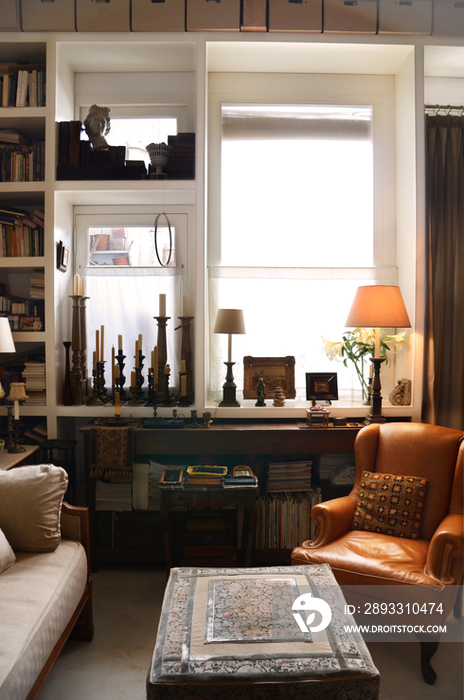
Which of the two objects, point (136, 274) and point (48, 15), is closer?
point (48, 15)

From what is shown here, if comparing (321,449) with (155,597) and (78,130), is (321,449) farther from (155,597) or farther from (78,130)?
(78,130)

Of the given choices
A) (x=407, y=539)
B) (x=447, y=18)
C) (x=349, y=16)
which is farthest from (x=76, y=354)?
(x=447, y=18)

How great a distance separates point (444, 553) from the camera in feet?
6.17

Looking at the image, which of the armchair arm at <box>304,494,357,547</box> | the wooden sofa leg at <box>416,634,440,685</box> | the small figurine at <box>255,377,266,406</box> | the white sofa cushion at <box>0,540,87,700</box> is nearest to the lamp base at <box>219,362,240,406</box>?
the small figurine at <box>255,377,266,406</box>

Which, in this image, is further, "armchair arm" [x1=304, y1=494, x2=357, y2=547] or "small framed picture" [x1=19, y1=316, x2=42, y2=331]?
"small framed picture" [x1=19, y1=316, x2=42, y2=331]

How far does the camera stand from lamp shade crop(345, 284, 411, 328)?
8.40 feet

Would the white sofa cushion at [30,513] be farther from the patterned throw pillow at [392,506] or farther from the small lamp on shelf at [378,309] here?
the small lamp on shelf at [378,309]

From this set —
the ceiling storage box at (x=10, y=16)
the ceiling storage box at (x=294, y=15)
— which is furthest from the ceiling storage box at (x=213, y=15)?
the ceiling storage box at (x=10, y=16)

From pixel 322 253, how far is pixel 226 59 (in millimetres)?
1380

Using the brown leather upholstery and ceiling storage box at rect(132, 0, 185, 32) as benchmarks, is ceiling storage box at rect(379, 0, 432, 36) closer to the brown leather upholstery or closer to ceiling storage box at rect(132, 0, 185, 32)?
ceiling storage box at rect(132, 0, 185, 32)

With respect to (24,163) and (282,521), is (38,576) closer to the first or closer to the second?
(282,521)

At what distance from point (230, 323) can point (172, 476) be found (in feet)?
3.11

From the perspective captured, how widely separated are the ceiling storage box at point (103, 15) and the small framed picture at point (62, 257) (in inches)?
50.5

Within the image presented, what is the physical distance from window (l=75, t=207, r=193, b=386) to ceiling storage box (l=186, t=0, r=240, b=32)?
106cm
